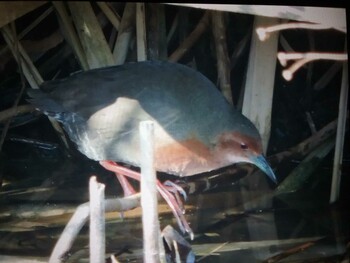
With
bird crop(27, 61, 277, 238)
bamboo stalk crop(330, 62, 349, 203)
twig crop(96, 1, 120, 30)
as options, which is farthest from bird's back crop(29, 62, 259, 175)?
bamboo stalk crop(330, 62, 349, 203)

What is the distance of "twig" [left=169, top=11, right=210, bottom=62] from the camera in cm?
147

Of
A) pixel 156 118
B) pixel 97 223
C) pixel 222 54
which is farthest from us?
pixel 222 54

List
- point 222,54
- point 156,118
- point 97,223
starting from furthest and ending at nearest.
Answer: point 222,54 < point 156,118 < point 97,223

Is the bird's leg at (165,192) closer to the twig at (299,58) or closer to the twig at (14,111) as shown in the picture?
the twig at (14,111)

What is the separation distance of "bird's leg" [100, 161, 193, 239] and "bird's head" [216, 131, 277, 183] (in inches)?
5.8

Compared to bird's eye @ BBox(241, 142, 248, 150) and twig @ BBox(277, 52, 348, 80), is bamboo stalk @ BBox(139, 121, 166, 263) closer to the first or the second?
bird's eye @ BBox(241, 142, 248, 150)

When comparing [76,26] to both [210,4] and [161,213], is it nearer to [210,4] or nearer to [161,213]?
[210,4]

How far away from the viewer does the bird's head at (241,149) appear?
1.46m

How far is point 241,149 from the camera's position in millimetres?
1464

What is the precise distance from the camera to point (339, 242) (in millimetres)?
1489

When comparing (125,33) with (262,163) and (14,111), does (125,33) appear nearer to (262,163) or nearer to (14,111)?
(14,111)

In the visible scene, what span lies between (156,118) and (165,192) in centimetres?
17

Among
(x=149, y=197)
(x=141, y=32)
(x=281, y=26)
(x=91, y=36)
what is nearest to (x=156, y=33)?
(x=141, y=32)

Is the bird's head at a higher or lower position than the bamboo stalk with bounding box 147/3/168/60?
lower
